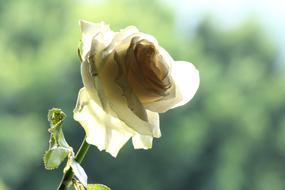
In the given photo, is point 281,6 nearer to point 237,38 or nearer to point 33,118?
point 237,38

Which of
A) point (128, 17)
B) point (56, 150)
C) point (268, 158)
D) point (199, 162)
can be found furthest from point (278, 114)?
point (56, 150)

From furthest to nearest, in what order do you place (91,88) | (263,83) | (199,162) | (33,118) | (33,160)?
(263,83) < (199,162) < (33,118) < (33,160) < (91,88)

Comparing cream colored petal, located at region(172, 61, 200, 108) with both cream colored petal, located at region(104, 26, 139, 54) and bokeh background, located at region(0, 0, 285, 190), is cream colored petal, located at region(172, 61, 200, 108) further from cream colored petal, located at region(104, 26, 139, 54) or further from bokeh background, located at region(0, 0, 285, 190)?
bokeh background, located at region(0, 0, 285, 190)

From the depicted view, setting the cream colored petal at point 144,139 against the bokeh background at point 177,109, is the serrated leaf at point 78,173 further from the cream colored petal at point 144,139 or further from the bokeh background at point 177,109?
the bokeh background at point 177,109

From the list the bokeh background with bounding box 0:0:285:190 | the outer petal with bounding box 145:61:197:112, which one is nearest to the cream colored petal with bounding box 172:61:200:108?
the outer petal with bounding box 145:61:197:112

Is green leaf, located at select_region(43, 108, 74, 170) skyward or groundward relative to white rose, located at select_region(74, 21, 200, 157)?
groundward

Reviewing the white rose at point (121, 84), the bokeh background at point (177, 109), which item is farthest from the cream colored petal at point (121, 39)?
the bokeh background at point (177, 109)
